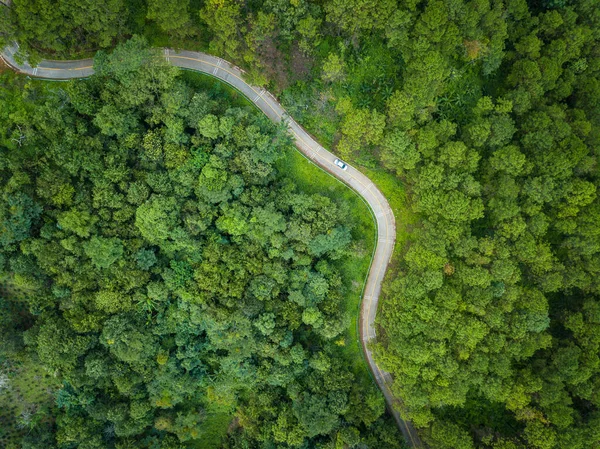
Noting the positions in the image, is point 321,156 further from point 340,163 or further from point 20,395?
point 20,395

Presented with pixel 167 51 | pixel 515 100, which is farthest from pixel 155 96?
pixel 515 100

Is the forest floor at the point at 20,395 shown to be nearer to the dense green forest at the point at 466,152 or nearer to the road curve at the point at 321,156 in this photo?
the dense green forest at the point at 466,152

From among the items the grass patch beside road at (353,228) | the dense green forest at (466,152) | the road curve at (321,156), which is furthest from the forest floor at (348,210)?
the dense green forest at (466,152)

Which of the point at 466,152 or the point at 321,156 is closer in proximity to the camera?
the point at 466,152

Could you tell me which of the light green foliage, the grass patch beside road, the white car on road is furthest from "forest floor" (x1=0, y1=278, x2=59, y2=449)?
the white car on road

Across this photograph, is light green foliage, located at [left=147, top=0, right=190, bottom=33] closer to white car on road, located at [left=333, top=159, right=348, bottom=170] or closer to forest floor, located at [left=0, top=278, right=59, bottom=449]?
white car on road, located at [left=333, top=159, right=348, bottom=170]

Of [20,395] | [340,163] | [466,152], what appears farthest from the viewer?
[20,395]

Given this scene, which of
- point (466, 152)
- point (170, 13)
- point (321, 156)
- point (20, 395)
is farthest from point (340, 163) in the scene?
point (20, 395)
